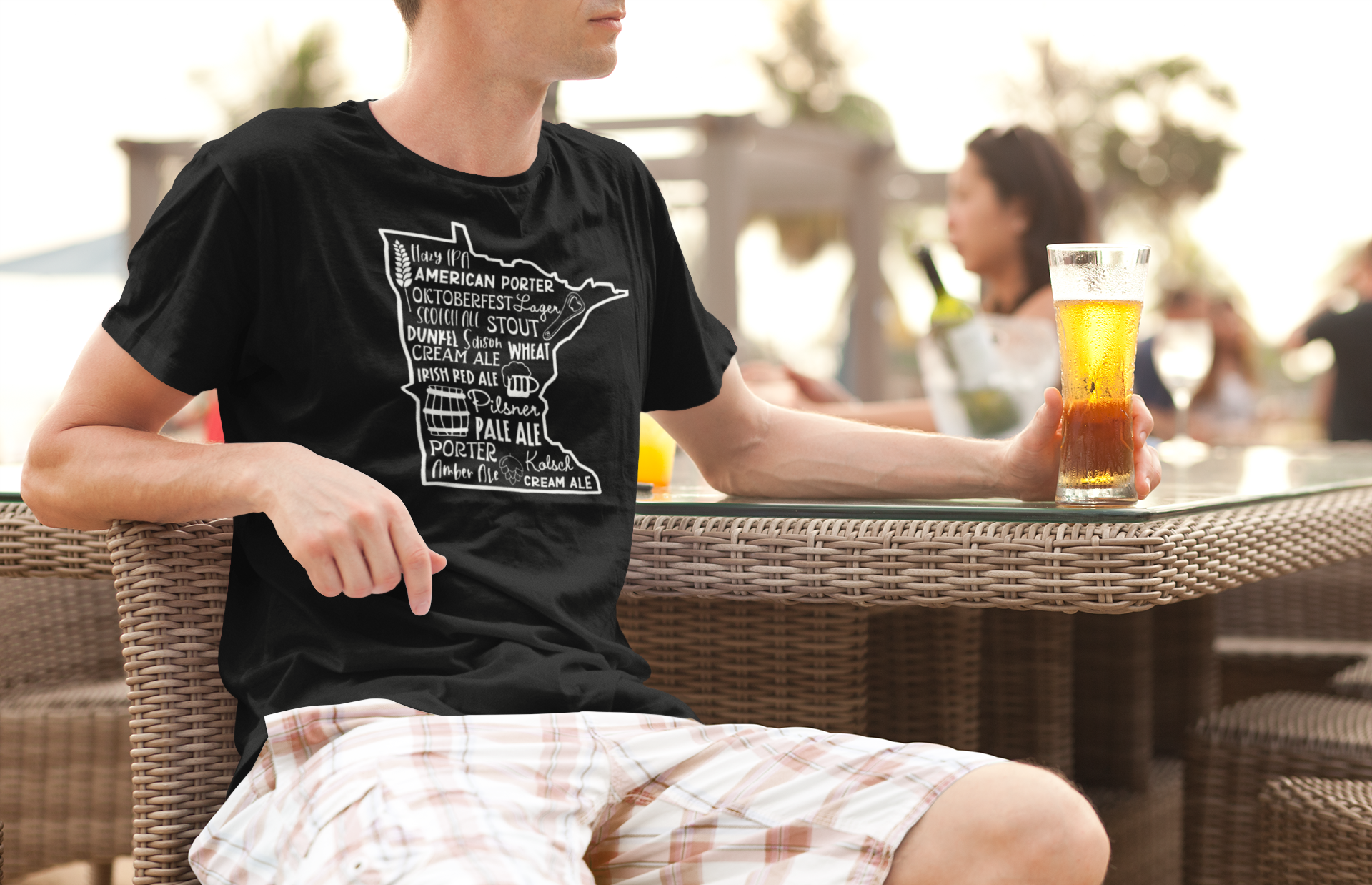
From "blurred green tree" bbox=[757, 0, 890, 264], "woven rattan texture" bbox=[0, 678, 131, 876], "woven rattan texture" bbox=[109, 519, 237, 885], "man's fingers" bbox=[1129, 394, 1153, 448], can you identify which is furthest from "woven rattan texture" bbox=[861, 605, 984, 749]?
"blurred green tree" bbox=[757, 0, 890, 264]

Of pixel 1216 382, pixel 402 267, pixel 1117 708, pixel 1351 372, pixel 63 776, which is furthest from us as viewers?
pixel 1216 382

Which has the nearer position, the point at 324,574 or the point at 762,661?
the point at 324,574

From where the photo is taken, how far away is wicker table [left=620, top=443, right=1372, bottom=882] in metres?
1.15

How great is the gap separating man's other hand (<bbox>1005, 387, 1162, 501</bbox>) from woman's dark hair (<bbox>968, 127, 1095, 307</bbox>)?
189cm

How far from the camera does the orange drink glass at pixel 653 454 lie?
5.73 feet

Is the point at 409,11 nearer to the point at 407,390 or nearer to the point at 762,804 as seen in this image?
the point at 407,390

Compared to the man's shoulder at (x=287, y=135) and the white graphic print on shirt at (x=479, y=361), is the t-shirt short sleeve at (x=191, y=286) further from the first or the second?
the white graphic print on shirt at (x=479, y=361)

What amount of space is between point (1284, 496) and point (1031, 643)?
29.7 inches

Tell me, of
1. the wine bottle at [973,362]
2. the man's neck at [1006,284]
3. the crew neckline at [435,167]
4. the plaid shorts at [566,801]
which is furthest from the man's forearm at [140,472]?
the man's neck at [1006,284]

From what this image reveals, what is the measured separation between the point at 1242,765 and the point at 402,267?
1.55 metres

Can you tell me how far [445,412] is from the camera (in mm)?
1185

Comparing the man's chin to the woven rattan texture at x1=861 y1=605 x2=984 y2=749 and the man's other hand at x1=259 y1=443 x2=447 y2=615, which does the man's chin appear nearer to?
the man's other hand at x1=259 y1=443 x2=447 y2=615

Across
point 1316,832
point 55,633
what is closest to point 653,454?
point 1316,832

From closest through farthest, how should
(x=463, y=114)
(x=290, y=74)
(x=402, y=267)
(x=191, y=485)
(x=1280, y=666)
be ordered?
(x=191, y=485) → (x=402, y=267) → (x=463, y=114) → (x=1280, y=666) → (x=290, y=74)
